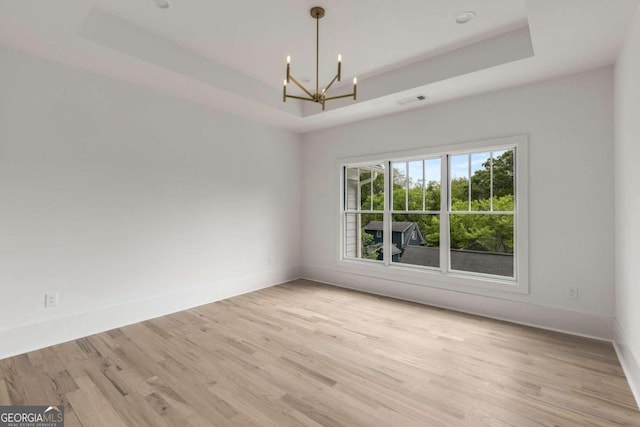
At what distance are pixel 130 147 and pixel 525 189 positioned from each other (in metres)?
4.51

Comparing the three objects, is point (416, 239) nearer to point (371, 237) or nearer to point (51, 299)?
point (371, 237)

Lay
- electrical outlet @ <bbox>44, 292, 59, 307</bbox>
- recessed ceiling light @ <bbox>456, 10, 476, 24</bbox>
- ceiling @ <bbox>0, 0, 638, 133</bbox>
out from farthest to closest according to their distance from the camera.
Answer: electrical outlet @ <bbox>44, 292, 59, 307</bbox> < recessed ceiling light @ <bbox>456, 10, 476, 24</bbox> < ceiling @ <bbox>0, 0, 638, 133</bbox>

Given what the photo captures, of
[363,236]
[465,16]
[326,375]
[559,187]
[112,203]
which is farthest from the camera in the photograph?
[363,236]

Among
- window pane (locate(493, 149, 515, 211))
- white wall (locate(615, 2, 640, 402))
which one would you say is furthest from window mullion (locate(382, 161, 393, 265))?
white wall (locate(615, 2, 640, 402))

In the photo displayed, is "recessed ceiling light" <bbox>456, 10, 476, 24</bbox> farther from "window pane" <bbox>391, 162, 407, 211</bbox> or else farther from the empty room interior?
"window pane" <bbox>391, 162, 407, 211</bbox>

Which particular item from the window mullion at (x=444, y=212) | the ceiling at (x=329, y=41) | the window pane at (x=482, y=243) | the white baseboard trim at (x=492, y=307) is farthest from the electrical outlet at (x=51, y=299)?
the window pane at (x=482, y=243)

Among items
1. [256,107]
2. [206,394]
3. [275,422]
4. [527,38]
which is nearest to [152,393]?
[206,394]

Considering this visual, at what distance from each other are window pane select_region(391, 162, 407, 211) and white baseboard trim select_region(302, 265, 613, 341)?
1.16 m

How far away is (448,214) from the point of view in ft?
13.8

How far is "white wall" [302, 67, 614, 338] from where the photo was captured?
3115 millimetres

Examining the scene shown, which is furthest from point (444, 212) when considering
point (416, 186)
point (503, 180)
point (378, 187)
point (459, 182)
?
point (378, 187)

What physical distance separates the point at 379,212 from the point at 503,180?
1.76 meters

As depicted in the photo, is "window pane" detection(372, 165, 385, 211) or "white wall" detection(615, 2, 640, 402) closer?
"white wall" detection(615, 2, 640, 402)

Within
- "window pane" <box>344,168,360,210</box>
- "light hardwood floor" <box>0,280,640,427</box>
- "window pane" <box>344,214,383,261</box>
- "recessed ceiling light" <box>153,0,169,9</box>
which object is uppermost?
"recessed ceiling light" <box>153,0,169,9</box>
